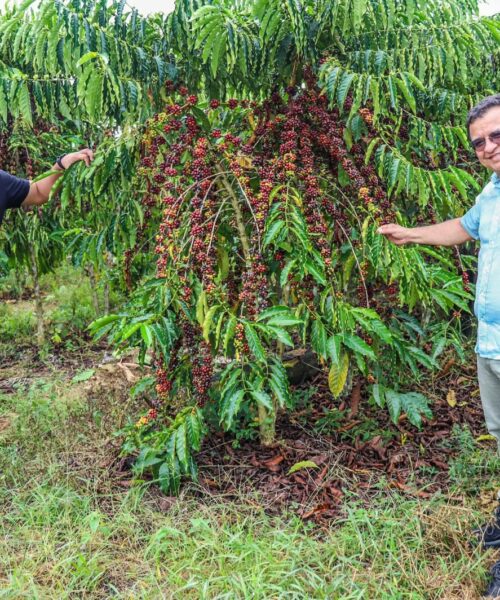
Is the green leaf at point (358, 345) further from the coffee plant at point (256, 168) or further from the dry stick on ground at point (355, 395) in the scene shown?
the dry stick on ground at point (355, 395)

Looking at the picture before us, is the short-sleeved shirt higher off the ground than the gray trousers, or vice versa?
the short-sleeved shirt

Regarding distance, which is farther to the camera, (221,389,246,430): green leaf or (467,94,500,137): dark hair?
(221,389,246,430): green leaf

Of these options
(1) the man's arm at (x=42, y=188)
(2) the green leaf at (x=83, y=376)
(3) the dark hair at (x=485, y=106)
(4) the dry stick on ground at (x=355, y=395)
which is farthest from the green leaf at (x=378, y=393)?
(2) the green leaf at (x=83, y=376)

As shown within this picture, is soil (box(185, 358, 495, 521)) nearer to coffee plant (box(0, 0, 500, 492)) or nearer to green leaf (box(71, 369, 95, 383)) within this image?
coffee plant (box(0, 0, 500, 492))

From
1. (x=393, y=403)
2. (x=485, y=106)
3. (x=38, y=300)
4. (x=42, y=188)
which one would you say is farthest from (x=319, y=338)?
(x=38, y=300)

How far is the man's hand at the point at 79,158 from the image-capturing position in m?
2.41

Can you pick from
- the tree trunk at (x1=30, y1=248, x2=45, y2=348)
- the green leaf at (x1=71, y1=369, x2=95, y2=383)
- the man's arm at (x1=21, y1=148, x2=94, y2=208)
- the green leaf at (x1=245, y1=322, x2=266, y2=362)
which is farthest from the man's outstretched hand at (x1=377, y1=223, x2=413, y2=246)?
the tree trunk at (x1=30, y1=248, x2=45, y2=348)

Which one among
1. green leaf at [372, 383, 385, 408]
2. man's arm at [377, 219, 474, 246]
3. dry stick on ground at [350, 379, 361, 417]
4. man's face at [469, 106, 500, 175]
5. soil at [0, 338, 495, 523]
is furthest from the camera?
dry stick on ground at [350, 379, 361, 417]

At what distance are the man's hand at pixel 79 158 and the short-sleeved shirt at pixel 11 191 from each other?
224 mm

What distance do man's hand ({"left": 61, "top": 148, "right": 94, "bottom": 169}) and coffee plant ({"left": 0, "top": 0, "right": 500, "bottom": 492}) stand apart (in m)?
0.06

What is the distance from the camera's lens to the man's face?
170cm

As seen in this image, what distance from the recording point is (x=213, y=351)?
242 cm

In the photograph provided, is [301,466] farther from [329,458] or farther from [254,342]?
[254,342]

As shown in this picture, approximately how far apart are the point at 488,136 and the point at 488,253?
358 mm
